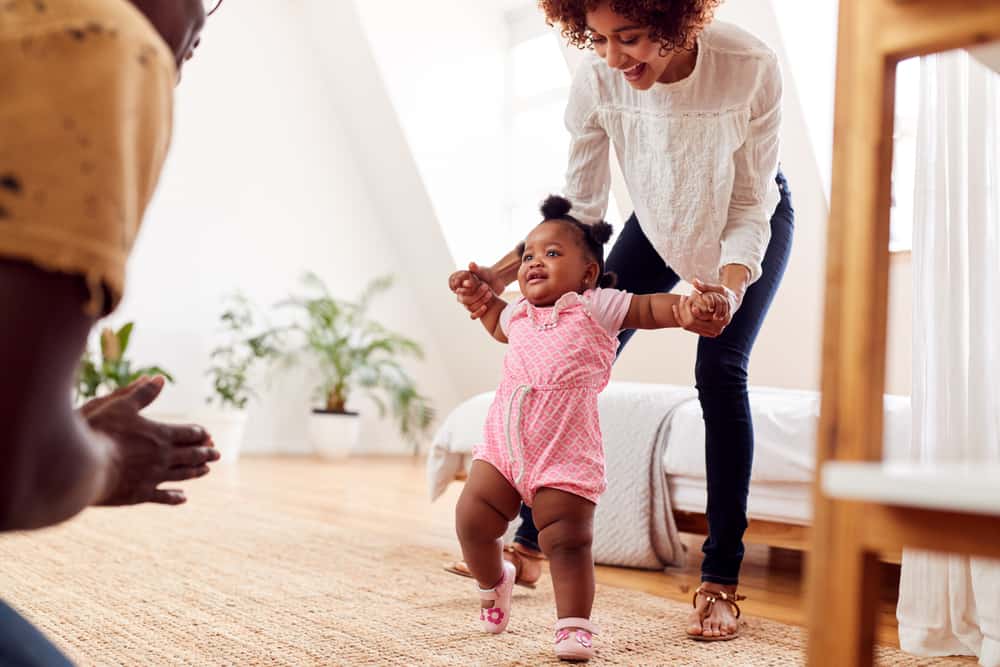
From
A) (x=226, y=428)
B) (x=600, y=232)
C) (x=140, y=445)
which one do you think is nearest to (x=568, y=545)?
(x=600, y=232)

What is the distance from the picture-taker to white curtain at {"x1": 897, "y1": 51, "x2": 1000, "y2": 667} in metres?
1.54

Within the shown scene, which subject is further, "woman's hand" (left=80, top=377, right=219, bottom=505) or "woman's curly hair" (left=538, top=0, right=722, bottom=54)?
"woman's curly hair" (left=538, top=0, right=722, bottom=54)

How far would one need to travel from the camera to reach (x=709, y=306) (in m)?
1.47

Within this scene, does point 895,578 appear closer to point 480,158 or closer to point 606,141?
point 606,141

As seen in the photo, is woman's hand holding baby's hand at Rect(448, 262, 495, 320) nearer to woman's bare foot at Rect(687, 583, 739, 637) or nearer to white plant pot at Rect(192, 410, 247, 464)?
woman's bare foot at Rect(687, 583, 739, 637)

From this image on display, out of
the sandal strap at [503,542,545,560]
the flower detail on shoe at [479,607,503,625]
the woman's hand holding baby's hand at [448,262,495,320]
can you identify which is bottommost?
the flower detail on shoe at [479,607,503,625]

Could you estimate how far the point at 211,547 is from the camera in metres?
2.29

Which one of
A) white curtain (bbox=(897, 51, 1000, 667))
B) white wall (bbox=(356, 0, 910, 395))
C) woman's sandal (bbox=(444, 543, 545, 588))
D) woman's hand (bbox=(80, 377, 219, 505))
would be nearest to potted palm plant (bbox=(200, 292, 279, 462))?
white wall (bbox=(356, 0, 910, 395))

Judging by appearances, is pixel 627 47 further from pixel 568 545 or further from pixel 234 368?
pixel 234 368

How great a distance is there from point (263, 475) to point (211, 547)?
208cm

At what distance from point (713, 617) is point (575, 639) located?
1.07ft

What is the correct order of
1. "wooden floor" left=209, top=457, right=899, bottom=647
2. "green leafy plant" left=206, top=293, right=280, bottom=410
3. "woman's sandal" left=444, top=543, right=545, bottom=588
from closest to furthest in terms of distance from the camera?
"woman's sandal" left=444, top=543, right=545, bottom=588 < "wooden floor" left=209, top=457, right=899, bottom=647 < "green leafy plant" left=206, top=293, right=280, bottom=410

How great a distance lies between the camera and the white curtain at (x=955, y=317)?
1.54 meters

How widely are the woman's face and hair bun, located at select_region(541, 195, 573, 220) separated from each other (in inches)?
9.6
